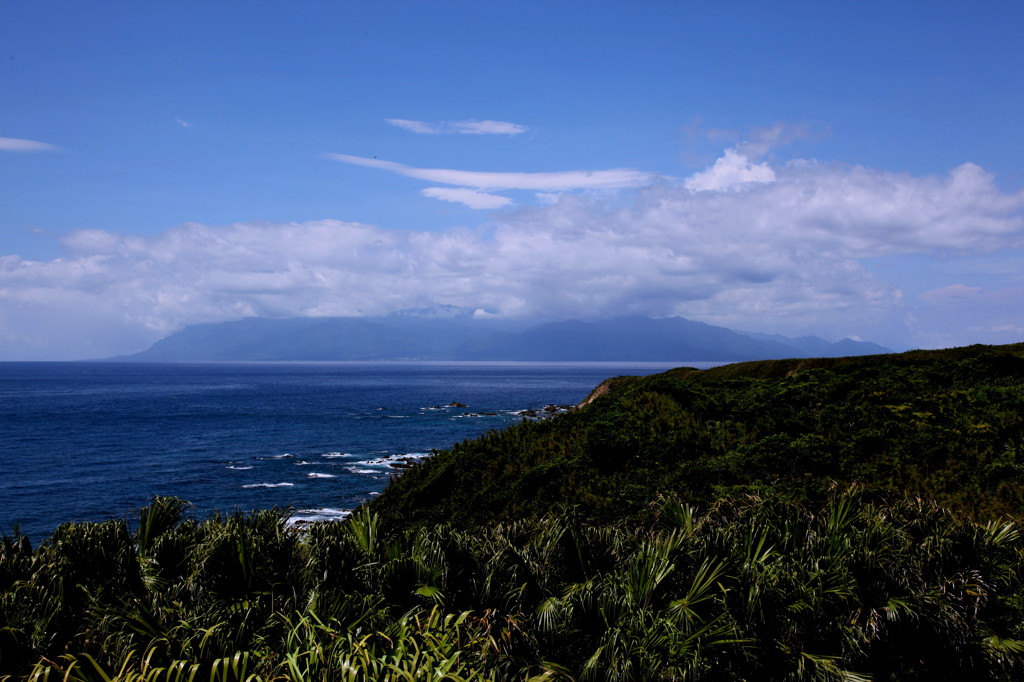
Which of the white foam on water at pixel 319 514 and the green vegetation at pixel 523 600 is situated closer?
the green vegetation at pixel 523 600

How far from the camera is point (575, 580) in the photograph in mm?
9578

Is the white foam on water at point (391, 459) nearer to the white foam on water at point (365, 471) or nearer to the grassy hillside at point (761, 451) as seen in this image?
the white foam on water at point (365, 471)

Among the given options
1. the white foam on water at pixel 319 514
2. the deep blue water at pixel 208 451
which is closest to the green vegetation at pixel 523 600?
the deep blue water at pixel 208 451

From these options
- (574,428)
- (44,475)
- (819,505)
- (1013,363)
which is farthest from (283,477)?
(1013,363)

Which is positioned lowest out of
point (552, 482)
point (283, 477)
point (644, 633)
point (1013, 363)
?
point (283, 477)

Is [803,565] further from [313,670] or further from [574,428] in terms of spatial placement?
[574,428]

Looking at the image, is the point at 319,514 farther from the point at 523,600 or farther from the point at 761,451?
the point at 523,600

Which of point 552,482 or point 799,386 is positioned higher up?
point 799,386

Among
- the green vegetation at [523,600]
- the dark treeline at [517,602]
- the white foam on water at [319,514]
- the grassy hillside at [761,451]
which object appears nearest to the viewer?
the green vegetation at [523,600]

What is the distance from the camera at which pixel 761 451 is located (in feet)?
75.7

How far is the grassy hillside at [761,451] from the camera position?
20.2 metres

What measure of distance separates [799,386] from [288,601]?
1184 inches

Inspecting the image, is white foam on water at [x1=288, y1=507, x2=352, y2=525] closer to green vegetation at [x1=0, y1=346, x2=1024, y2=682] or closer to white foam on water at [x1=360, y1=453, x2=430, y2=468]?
white foam on water at [x1=360, y1=453, x2=430, y2=468]

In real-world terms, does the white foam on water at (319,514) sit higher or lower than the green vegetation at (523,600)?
lower
